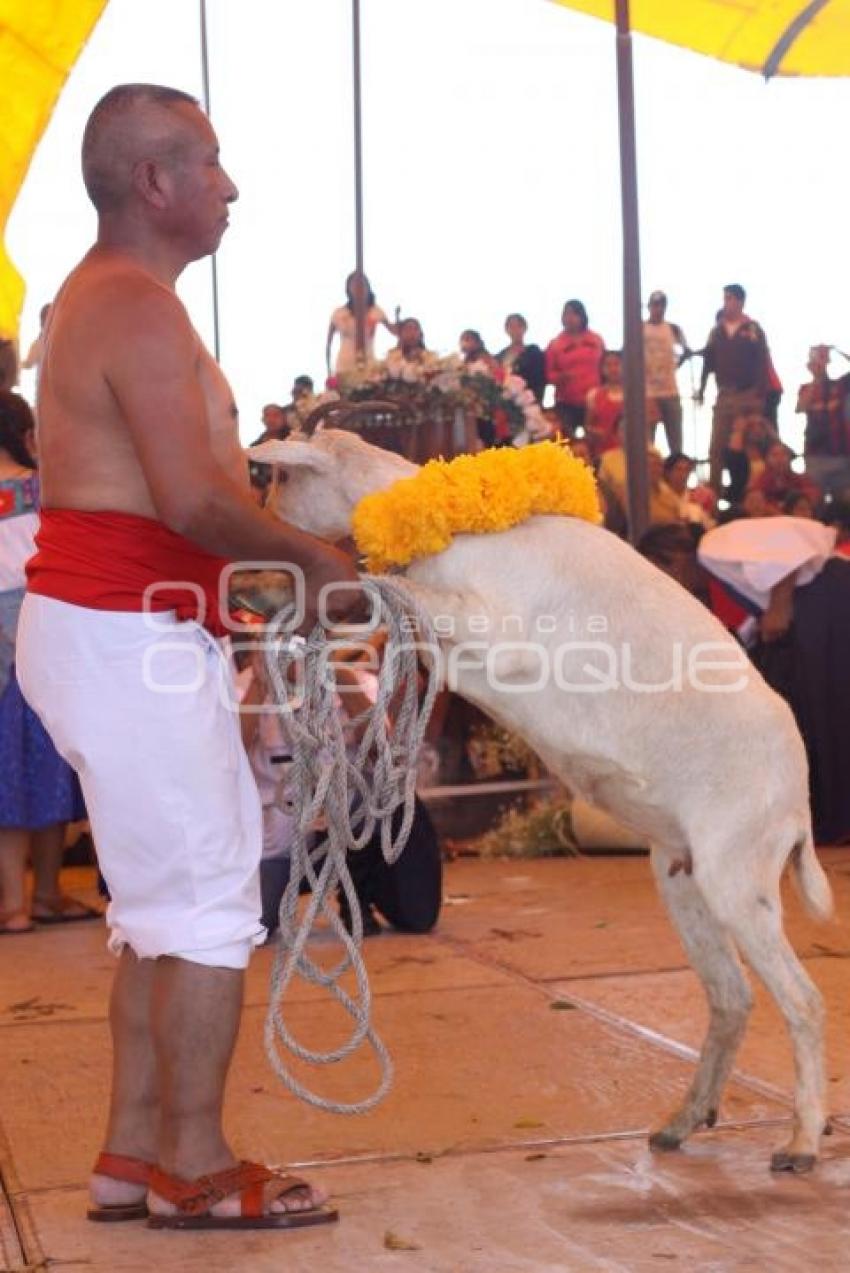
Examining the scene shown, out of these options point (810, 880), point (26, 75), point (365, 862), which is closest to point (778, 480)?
point (26, 75)

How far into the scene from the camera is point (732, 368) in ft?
47.6

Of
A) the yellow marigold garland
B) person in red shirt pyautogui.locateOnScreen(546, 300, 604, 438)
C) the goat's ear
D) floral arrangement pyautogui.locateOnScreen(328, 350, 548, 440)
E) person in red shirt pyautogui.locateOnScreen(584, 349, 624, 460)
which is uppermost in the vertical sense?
person in red shirt pyautogui.locateOnScreen(546, 300, 604, 438)

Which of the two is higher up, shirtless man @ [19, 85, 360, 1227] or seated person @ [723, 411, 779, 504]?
seated person @ [723, 411, 779, 504]

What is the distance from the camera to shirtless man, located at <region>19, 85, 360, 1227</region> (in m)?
3.63

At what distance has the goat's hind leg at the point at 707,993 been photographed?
4219 millimetres

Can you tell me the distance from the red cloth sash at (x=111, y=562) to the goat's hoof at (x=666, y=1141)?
154 centimetres

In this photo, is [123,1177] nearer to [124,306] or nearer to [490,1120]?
[490,1120]

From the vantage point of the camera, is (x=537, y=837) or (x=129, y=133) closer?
(x=129, y=133)

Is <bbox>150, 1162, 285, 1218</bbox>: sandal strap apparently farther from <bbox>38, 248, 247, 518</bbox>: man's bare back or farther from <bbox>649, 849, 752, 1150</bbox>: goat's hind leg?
<bbox>38, 248, 247, 518</bbox>: man's bare back

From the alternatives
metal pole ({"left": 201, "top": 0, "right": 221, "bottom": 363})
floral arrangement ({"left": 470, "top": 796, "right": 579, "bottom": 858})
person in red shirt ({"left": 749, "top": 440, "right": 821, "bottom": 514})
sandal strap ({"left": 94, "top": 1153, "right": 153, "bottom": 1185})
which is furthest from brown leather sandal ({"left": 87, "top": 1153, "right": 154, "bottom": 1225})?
metal pole ({"left": 201, "top": 0, "right": 221, "bottom": 363})

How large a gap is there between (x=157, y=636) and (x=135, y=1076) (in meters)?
0.89

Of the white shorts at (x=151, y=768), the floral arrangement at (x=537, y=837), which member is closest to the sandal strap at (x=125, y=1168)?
the white shorts at (x=151, y=768)

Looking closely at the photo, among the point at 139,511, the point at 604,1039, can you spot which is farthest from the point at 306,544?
the point at 604,1039

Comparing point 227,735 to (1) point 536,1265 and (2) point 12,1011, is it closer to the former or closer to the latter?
(1) point 536,1265
